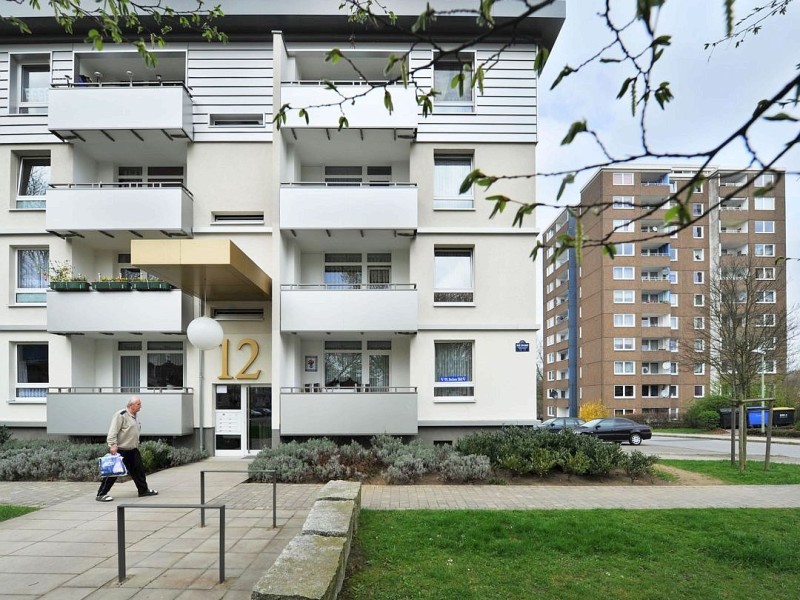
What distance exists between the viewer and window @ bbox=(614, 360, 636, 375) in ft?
177

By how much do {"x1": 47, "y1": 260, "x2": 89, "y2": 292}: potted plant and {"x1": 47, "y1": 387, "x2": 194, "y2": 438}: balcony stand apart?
2.83 m

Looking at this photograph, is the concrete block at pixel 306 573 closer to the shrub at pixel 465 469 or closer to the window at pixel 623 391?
the shrub at pixel 465 469

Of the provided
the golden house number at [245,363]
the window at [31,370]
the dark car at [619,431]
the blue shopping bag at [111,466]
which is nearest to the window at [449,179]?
the golden house number at [245,363]

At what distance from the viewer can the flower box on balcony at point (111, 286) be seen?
14.4 m

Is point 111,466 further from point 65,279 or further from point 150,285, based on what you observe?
point 65,279

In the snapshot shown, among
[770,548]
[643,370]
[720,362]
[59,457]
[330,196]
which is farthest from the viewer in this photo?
[643,370]

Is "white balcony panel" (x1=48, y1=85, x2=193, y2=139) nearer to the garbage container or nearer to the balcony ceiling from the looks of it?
the balcony ceiling

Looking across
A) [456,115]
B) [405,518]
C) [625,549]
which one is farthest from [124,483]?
[456,115]

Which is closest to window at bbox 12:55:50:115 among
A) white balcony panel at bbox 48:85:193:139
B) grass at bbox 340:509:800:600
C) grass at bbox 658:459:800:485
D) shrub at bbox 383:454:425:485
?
white balcony panel at bbox 48:85:193:139

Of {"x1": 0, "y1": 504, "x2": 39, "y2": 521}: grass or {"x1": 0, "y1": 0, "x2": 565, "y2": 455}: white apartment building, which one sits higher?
{"x1": 0, "y1": 0, "x2": 565, "y2": 455}: white apartment building

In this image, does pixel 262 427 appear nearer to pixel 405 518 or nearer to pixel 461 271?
pixel 461 271

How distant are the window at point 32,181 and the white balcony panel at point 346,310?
28.0ft

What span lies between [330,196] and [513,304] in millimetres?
6156

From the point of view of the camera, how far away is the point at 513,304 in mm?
15609
